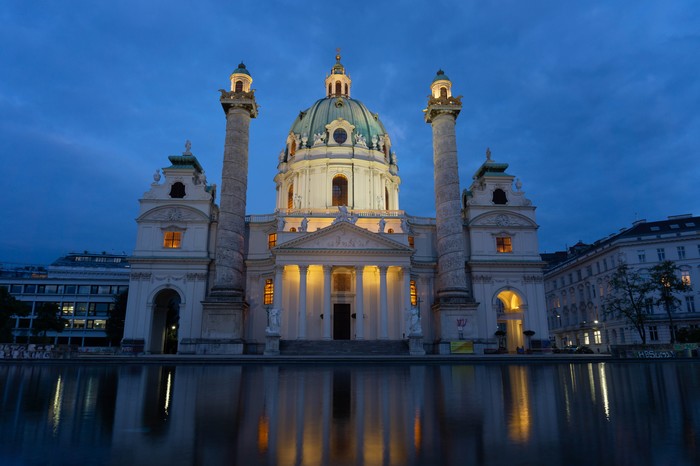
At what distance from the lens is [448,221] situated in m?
44.6

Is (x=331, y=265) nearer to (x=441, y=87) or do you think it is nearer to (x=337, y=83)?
(x=441, y=87)

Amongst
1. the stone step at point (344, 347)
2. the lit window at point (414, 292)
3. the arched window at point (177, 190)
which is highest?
the arched window at point (177, 190)

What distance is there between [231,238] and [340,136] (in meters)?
23.7

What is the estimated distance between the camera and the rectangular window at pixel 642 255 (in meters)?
59.9

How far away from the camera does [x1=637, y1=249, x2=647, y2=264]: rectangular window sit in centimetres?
5992

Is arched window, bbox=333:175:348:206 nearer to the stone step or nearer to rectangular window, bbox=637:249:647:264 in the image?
the stone step

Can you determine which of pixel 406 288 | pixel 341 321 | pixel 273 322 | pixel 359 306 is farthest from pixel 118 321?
pixel 406 288

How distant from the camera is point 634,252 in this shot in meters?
60.2

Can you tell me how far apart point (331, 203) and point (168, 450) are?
170ft

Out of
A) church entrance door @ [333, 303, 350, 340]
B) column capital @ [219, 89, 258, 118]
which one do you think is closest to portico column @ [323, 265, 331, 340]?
church entrance door @ [333, 303, 350, 340]

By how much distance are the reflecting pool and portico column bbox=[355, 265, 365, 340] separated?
106ft

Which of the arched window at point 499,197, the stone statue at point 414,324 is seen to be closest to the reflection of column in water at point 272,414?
the stone statue at point 414,324

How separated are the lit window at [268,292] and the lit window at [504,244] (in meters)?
23.8

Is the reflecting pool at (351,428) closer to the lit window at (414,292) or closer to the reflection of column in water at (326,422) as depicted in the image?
the reflection of column in water at (326,422)
